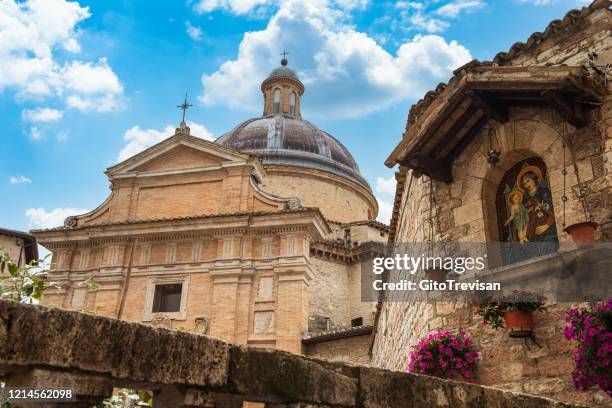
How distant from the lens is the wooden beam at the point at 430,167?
829cm

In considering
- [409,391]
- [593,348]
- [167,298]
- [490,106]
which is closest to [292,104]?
[167,298]

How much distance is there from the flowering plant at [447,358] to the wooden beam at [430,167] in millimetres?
2325

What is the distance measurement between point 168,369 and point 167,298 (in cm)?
2027

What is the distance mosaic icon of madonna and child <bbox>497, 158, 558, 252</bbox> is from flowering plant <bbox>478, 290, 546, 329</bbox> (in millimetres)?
974

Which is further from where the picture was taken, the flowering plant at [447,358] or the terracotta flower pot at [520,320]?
the flowering plant at [447,358]

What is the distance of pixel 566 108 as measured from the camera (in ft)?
21.9

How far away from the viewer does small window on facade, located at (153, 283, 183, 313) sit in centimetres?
2178

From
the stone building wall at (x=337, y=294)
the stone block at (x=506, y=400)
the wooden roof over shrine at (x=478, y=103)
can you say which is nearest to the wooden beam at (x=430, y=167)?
the wooden roof over shrine at (x=478, y=103)

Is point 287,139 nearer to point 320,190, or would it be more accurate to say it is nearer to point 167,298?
point 320,190

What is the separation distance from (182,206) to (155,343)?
21144 millimetres

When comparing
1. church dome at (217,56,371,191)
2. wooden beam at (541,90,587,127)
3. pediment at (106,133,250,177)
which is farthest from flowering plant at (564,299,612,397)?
church dome at (217,56,371,191)

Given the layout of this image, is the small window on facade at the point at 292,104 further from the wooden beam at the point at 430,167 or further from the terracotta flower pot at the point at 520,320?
the terracotta flower pot at the point at 520,320

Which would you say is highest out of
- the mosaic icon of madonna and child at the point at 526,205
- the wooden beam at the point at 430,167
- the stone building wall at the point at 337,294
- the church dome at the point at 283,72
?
the church dome at the point at 283,72

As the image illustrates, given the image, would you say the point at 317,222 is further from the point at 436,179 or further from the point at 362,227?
the point at 436,179
